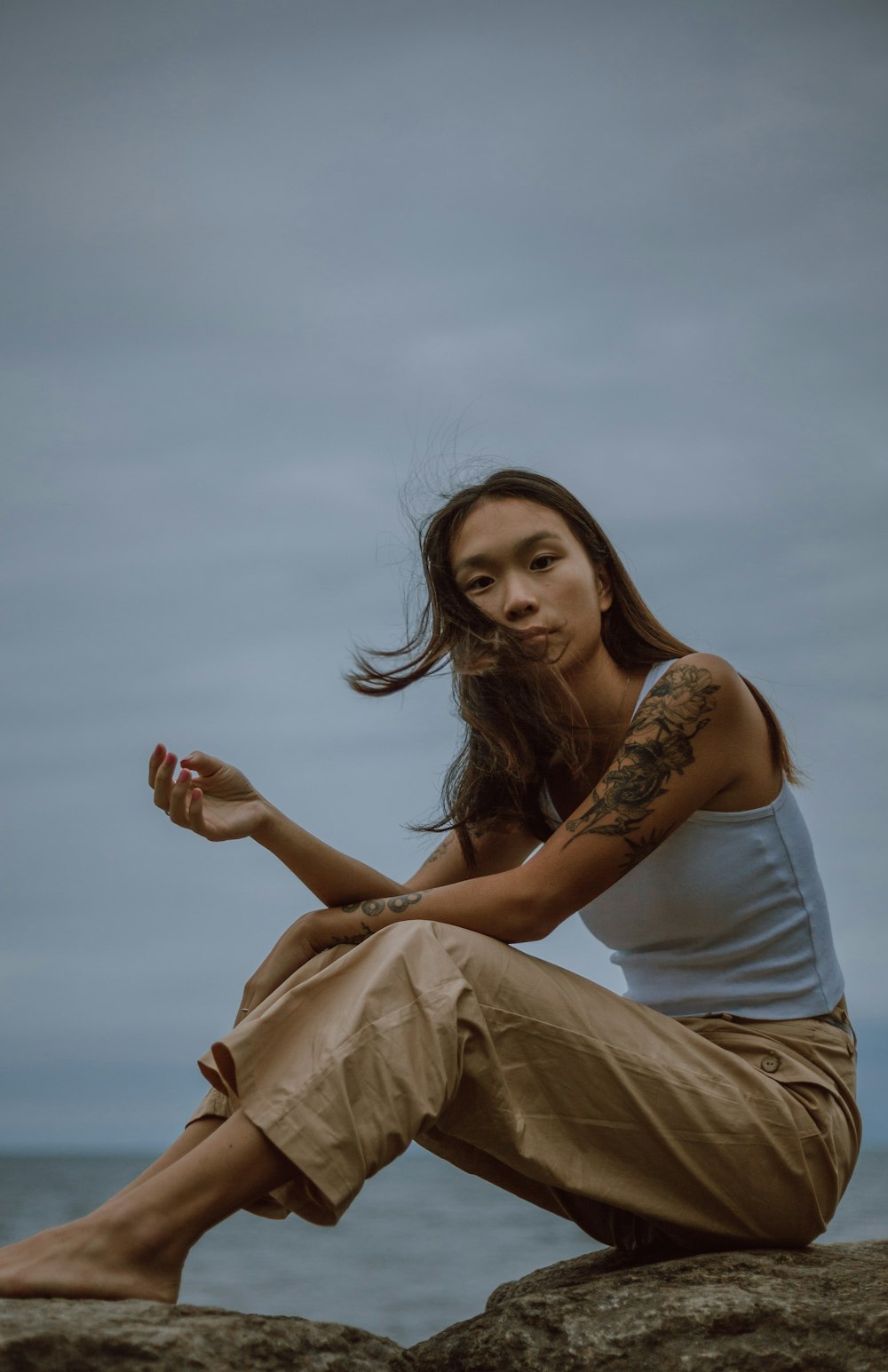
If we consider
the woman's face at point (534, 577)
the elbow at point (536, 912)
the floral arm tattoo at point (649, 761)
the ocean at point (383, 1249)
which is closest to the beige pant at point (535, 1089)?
the elbow at point (536, 912)

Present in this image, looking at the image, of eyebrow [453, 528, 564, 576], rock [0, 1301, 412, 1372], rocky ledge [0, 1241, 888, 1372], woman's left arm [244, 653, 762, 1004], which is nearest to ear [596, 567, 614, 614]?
eyebrow [453, 528, 564, 576]

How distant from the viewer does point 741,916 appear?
3.06 m

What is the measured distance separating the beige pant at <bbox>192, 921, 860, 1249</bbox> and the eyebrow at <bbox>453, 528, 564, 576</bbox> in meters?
1.25

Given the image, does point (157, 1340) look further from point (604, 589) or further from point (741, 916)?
point (604, 589)

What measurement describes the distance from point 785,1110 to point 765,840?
630 millimetres

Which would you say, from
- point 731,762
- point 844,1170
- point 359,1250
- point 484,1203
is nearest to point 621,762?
point 731,762

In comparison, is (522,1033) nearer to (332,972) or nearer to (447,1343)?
(332,972)

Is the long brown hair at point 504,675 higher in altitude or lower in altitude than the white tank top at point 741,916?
higher

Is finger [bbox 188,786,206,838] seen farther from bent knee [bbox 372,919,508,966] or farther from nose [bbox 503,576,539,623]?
nose [bbox 503,576,539,623]

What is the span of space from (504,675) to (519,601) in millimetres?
223

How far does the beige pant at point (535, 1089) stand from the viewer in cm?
242

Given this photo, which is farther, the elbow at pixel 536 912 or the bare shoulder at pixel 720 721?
the bare shoulder at pixel 720 721

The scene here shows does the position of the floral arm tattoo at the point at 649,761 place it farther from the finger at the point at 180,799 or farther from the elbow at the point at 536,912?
the finger at the point at 180,799

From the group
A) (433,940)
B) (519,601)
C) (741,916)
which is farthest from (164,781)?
(741,916)
